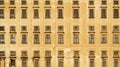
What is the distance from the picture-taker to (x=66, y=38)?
134750 millimetres

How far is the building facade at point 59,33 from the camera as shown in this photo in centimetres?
13425

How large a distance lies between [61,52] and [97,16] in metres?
8.55

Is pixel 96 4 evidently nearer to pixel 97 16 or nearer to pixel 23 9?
→ pixel 97 16

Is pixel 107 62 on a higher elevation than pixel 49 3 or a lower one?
lower

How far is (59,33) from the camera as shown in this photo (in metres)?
135

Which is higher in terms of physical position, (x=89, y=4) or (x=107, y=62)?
(x=89, y=4)

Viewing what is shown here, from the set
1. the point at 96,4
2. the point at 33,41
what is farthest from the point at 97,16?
the point at 33,41

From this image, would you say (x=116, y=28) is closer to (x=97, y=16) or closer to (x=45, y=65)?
(x=97, y=16)

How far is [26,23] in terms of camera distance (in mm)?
134750

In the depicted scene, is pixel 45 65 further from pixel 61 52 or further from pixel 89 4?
pixel 89 4

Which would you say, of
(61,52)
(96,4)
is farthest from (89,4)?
(61,52)

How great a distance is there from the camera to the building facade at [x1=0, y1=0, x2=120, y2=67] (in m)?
134

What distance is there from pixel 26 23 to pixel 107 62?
49.2 feet

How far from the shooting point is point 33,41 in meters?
134
